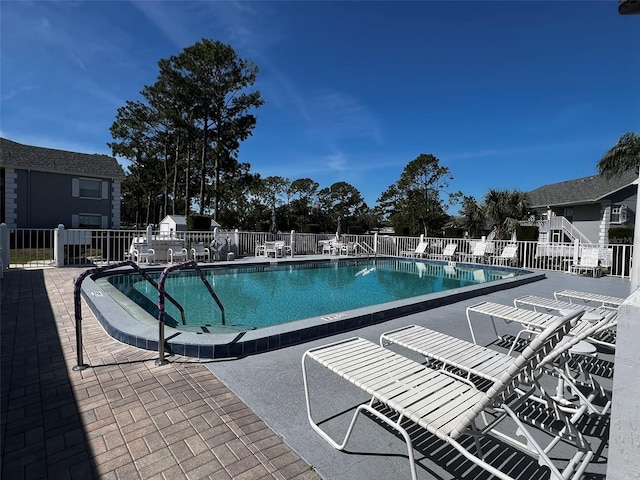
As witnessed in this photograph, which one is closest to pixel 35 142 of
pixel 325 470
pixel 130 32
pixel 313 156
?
pixel 130 32

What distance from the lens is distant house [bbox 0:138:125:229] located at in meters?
18.0

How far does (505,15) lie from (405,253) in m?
10.5

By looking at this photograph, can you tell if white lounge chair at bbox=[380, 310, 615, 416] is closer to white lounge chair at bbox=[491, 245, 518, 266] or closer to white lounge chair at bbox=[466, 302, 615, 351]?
white lounge chair at bbox=[466, 302, 615, 351]

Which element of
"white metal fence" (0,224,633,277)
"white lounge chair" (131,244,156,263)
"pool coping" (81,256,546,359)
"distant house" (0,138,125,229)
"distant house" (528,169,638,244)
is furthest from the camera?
"distant house" (528,169,638,244)

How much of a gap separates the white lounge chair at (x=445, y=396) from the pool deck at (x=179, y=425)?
6.7 inches

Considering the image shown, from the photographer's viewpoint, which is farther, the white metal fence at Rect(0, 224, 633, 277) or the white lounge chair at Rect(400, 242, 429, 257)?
the white lounge chair at Rect(400, 242, 429, 257)

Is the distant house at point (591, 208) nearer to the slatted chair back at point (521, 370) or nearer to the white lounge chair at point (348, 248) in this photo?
the white lounge chair at point (348, 248)

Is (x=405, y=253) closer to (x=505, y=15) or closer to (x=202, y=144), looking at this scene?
(x=505, y=15)

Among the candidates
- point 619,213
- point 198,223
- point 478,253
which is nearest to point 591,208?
point 619,213

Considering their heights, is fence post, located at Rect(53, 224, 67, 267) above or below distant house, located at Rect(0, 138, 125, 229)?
below

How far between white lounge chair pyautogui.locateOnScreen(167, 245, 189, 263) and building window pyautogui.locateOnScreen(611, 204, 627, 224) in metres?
25.3

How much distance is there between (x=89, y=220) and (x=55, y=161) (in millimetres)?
3814

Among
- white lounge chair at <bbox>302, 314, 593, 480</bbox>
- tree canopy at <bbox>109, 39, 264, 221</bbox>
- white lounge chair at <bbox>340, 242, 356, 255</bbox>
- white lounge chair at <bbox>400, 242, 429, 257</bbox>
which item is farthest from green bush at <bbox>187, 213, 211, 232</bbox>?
white lounge chair at <bbox>302, 314, 593, 480</bbox>

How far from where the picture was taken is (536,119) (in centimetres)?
1922
